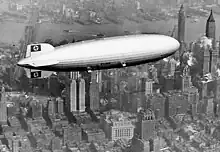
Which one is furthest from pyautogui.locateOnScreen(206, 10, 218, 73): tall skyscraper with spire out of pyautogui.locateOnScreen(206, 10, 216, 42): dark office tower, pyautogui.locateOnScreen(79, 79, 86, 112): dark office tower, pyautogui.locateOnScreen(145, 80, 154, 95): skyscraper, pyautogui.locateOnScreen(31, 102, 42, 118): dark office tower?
pyautogui.locateOnScreen(31, 102, 42, 118): dark office tower

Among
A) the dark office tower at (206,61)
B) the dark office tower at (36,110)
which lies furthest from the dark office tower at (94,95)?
the dark office tower at (206,61)

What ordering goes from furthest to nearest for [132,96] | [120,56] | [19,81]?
[132,96] → [19,81] → [120,56]

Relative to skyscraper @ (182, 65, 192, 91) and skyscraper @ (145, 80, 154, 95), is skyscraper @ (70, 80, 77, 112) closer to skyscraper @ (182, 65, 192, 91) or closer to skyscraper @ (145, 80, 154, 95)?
skyscraper @ (145, 80, 154, 95)

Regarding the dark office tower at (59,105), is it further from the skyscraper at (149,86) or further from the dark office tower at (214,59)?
the dark office tower at (214,59)

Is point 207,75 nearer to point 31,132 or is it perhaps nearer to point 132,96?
point 132,96

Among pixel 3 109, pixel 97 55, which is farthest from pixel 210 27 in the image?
pixel 97 55

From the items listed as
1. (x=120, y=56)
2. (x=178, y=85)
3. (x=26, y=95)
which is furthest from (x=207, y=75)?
(x=120, y=56)

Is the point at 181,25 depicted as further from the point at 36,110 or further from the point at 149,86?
the point at 36,110
